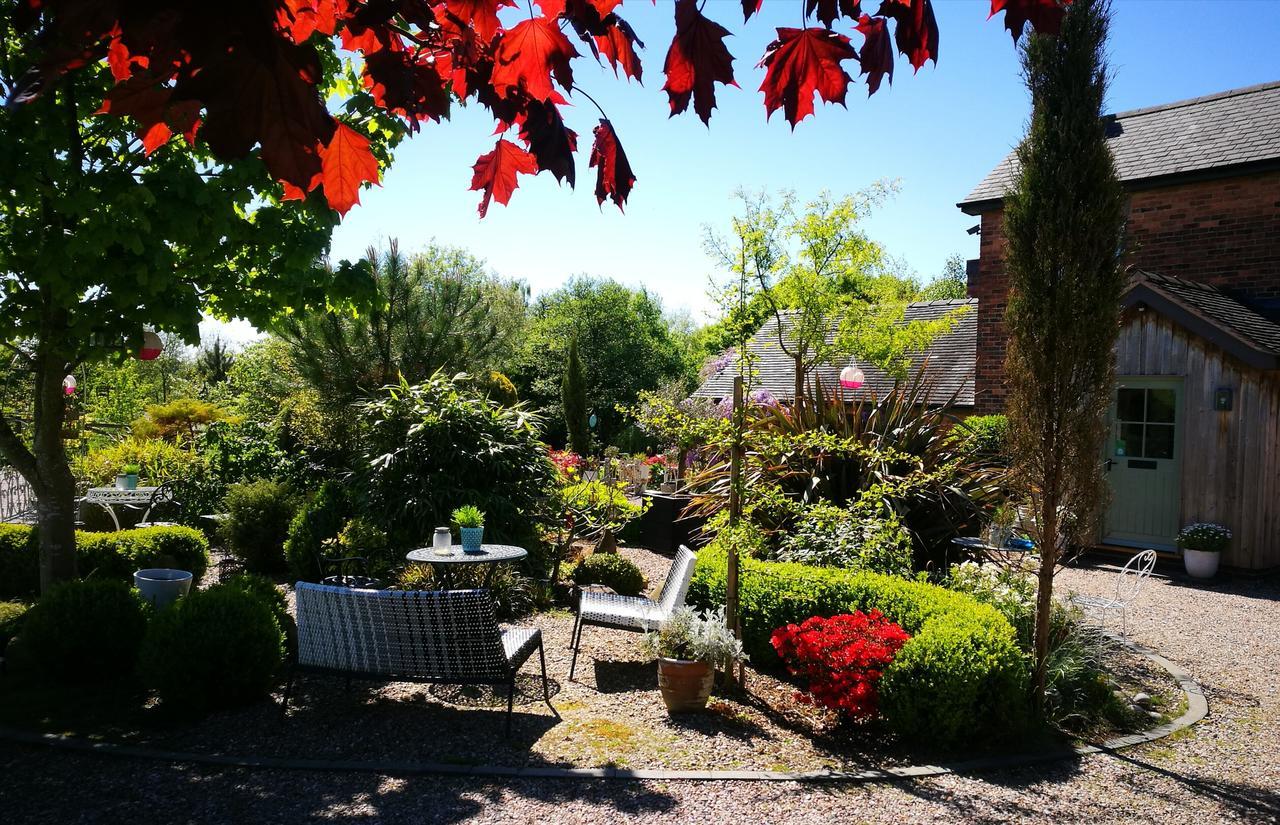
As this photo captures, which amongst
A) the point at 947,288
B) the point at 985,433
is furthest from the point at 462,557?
the point at 947,288

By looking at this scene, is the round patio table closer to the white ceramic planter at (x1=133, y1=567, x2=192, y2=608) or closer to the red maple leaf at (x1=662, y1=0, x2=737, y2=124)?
the white ceramic planter at (x1=133, y1=567, x2=192, y2=608)

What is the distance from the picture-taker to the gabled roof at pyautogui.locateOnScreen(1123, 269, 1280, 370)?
10.3 meters

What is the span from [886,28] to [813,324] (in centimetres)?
1250

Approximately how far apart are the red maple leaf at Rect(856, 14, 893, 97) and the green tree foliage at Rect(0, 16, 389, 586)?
390 centimetres

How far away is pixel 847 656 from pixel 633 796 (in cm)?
160

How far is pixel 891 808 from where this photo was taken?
418 cm

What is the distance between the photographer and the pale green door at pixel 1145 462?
1131 centimetres

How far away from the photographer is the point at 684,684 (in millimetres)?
5363

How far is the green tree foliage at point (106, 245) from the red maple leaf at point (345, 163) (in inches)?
134

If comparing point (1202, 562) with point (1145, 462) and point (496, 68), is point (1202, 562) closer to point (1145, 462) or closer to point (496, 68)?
point (1145, 462)

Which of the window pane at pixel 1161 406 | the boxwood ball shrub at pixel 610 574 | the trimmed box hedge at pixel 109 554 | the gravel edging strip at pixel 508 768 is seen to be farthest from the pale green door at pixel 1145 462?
the trimmed box hedge at pixel 109 554

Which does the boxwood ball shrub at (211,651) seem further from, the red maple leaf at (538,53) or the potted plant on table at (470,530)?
the red maple leaf at (538,53)

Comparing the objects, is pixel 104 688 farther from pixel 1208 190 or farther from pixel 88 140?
pixel 1208 190

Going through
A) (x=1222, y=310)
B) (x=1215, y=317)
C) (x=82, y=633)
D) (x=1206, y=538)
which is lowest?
(x=82, y=633)
